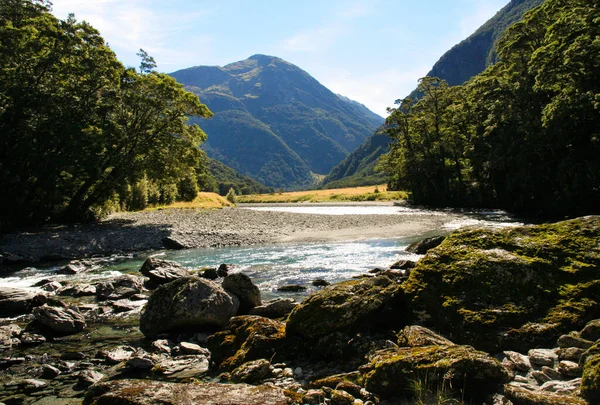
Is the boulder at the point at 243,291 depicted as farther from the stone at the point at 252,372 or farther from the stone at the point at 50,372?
the stone at the point at 50,372

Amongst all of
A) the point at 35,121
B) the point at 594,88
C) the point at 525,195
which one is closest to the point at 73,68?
the point at 35,121

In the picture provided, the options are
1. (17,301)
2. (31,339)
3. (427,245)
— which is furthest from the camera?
(427,245)

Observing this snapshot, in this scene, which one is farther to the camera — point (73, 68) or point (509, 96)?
point (509, 96)

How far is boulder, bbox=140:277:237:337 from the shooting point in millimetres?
9180

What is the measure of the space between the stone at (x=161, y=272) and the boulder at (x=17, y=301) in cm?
364

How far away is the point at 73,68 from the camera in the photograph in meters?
28.6

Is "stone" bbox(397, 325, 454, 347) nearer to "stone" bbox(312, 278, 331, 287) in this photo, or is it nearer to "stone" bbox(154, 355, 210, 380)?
"stone" bbox(154, 355, 210, 380)

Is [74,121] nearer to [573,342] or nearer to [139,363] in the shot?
[139,363]

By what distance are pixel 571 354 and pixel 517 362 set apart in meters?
0.70

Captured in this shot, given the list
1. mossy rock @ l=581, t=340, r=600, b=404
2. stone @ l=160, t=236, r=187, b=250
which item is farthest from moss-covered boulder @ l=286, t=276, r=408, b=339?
stone @ l=160, t=236, r=187, b=250

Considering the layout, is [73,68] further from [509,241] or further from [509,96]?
[509,96]

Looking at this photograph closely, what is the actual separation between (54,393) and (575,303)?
8.99 metres

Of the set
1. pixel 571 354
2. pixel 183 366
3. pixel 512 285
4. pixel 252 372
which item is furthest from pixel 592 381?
pixel 183 366

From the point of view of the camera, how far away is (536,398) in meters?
4.12
